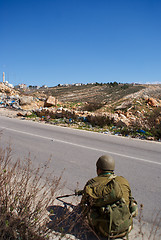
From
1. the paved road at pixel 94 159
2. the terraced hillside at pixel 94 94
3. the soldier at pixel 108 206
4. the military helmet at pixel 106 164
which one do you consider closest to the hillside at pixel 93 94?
the terraced hillside at pixel 94 94

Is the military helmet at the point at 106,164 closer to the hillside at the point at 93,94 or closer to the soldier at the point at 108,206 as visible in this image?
Result: the soldier at the point at 108,206

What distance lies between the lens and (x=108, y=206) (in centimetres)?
248

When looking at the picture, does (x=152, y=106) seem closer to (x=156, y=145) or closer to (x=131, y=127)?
(x=131, y=127)

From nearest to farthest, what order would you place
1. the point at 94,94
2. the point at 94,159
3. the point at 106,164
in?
the point at 106,164 < the point at 94,159 < the point at 94,94

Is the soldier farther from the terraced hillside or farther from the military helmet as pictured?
the terraced hillside

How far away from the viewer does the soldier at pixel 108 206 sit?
2480 mm

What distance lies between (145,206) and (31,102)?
64.9 ft

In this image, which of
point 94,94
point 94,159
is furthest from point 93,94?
point 94,159

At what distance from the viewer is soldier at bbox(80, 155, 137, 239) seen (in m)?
2.48

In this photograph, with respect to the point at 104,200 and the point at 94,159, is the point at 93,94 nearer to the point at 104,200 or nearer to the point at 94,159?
the point at 94,159

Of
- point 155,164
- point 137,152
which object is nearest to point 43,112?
point 137,152

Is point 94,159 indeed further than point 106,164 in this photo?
Yes

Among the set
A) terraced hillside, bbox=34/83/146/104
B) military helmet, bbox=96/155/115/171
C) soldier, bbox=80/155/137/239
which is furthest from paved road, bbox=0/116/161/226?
terraced hillside, bbox=34/83/146/104

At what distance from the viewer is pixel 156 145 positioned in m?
9.24
